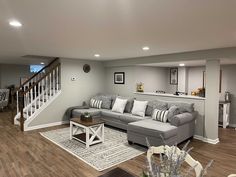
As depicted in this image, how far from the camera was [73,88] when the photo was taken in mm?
6367

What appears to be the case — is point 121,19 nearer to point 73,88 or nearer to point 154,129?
point 154,129

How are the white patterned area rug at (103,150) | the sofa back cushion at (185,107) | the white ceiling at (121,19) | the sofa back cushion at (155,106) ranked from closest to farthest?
the white ceiling at (121,19) → the white patterned area rug at (103,150) → the sofa back cushion at (185,107) → the sofa back cushion at (155,106)

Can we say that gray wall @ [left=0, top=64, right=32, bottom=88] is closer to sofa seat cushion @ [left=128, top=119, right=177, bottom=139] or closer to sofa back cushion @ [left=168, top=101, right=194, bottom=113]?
sofa seat cushion @ [left=128, top=119, right=177, bottom=139]

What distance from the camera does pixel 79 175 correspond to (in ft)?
9.44

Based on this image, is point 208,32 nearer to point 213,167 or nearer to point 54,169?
point 213,167

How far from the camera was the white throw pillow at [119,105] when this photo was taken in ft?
18.1

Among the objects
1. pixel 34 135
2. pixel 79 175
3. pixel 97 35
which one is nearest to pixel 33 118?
pixel 34 135

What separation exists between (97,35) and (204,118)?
3356 mm

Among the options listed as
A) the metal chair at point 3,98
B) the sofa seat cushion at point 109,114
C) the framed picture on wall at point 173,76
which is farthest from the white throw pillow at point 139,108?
the metal chair at point 3,98

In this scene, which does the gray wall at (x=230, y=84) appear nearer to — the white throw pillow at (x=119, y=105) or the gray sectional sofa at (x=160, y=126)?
the gray sectional sofa at (x=160, y=126)

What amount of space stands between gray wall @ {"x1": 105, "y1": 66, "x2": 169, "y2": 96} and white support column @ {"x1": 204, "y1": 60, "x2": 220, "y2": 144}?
2506 millimetres

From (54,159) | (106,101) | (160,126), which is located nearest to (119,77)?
(106,101)

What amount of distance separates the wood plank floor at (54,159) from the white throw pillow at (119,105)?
208 centimetres

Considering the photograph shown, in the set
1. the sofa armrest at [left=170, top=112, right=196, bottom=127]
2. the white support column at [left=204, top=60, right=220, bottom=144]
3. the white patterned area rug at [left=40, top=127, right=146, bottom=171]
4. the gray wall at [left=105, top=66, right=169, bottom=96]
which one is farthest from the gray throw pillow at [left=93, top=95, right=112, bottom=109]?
the white support column at [left=204, top=60, right=220, bottom=144]
